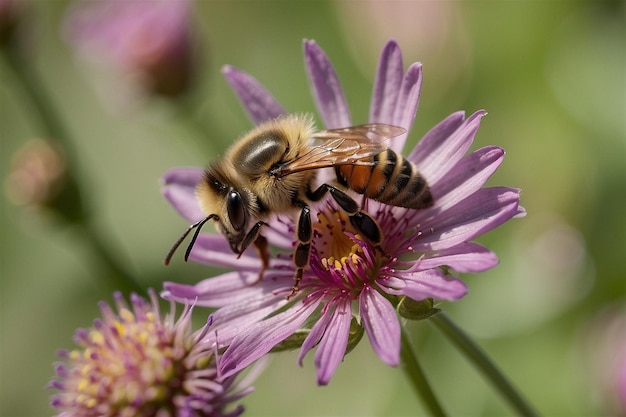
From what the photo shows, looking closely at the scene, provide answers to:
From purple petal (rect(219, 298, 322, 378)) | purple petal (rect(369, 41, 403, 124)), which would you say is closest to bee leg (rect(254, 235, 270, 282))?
purple petal (rect(219, 298, 322, 378))

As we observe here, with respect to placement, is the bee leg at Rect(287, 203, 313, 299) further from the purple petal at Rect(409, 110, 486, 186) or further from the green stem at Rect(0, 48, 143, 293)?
the green stem at Rect(0, 48, 143, 293)

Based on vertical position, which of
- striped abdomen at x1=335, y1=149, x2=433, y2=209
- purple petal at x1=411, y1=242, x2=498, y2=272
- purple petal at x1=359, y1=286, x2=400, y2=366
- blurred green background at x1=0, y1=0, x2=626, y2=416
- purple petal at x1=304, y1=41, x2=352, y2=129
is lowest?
blurred green background at x1=0, y1=0, x2=626, y2=416

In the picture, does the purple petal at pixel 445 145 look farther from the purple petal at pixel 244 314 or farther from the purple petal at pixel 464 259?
the purple petal at pixel 244 314

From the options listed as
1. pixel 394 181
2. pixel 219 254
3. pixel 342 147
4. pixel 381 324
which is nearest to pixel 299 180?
pixel 342 147

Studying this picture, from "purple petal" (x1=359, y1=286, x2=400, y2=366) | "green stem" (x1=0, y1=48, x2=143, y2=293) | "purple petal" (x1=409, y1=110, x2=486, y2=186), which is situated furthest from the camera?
"green stem" (x1=0, y1=48, x2=143, y2=293)

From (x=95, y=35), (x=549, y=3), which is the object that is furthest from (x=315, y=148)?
(x=549, y=3)

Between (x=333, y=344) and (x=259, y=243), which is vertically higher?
(x=259, y=243)

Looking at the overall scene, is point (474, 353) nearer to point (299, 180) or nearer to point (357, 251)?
point (357, 251)
